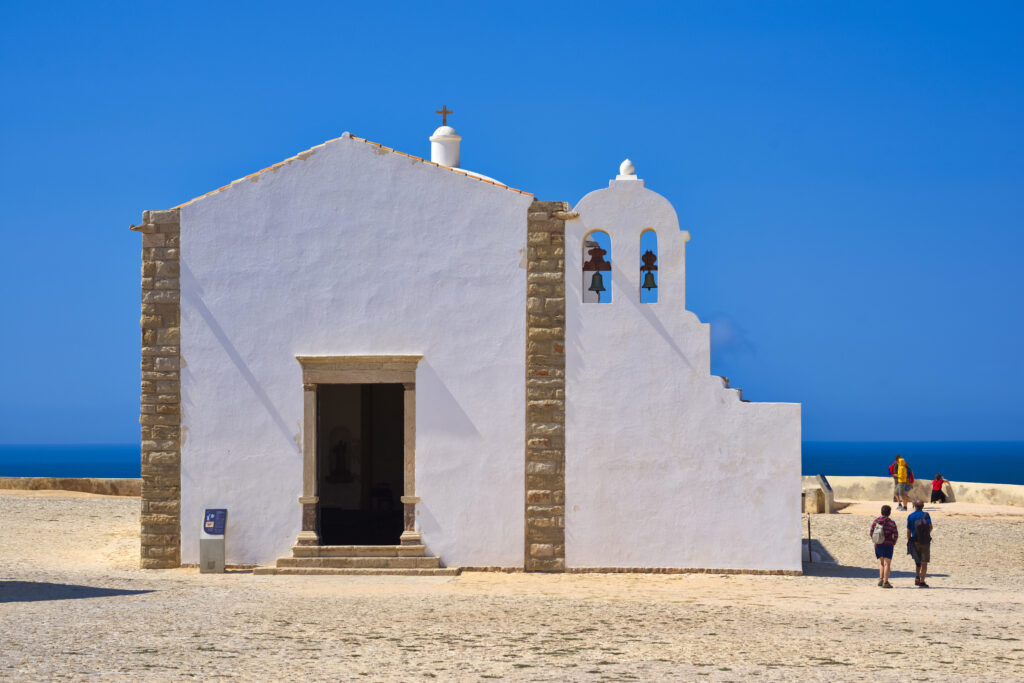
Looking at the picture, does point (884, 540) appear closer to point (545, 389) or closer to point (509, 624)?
point (545, 389)

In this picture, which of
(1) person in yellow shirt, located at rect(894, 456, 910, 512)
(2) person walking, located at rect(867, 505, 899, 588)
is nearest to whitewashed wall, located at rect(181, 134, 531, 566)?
(2) person walking, located at rect(867, 505, 899, 588)

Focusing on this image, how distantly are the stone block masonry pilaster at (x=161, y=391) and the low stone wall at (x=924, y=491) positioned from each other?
524 inches

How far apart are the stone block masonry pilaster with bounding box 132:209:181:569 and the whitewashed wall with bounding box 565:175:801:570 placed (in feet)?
17.7

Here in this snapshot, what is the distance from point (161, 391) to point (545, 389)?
5294 millimetres

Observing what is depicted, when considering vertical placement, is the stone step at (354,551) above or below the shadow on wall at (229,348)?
below

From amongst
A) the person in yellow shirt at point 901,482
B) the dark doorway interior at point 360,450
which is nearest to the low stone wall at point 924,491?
the person in yellow shirt at point 901,482

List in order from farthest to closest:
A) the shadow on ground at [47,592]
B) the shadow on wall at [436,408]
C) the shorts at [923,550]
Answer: the shadow on wall at [436,408], the shorts at [923,550], the shadow on ground at [47,592]

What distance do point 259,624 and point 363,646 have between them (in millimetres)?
1606

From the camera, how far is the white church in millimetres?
15570

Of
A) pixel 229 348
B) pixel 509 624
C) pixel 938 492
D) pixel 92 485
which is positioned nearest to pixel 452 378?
pixel 229 348

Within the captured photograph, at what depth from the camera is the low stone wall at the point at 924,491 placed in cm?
2552

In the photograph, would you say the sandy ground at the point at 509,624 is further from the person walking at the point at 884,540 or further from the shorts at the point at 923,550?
the shorts at the point at 923,550

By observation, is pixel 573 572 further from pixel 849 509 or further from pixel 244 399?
pixel 849 509

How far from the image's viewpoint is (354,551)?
15633mm
